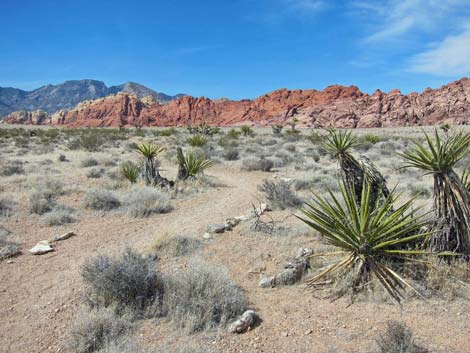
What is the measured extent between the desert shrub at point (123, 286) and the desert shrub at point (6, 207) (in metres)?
4.70

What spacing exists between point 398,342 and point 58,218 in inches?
274

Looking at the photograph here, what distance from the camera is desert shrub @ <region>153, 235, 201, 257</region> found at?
5.79m

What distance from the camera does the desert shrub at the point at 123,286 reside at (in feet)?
13.5

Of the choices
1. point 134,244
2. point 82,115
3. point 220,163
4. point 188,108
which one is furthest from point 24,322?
point 82,115

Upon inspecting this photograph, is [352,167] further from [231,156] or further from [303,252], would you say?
[231,156]

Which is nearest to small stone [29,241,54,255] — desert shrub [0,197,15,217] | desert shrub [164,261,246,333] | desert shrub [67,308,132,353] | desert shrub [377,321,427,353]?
desert shrub [0,197,15,217]

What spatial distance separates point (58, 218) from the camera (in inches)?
295

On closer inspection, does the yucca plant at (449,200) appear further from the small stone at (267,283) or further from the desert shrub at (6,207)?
the desert shrub at (6,207)

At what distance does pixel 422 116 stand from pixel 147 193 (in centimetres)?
8117

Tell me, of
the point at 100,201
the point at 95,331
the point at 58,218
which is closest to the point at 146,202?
the point at 100,201

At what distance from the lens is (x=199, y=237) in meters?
6.54

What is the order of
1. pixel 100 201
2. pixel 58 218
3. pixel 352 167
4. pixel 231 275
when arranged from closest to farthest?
pixel 231 275, pixel 352 167, pixel 58 218, pixel 100 201

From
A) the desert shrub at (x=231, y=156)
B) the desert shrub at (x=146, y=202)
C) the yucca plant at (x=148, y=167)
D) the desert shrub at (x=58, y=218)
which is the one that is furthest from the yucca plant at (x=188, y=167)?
the desert shrub at (x=231, y=156)

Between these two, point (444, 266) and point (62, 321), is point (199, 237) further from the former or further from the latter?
point (444, 266)
